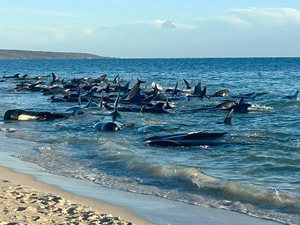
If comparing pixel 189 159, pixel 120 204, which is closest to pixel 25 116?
pixel 189 159

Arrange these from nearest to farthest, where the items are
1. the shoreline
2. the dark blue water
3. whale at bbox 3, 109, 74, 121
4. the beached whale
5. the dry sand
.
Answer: the dry sand → the shoreline → the dark blue water → the beached whale → whale at bbox 3, 109, 74, 121

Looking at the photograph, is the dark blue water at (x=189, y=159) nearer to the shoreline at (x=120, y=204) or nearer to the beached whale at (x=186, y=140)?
the beached whale at (x=186, y=140)

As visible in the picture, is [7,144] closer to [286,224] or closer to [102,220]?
[102,220]

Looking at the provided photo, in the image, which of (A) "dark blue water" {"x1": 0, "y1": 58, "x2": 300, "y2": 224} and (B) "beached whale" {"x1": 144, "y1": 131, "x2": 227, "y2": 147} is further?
(B) "beached whale" {"x1": 144, "y1": 131, "x2": 227, "y2": 147}

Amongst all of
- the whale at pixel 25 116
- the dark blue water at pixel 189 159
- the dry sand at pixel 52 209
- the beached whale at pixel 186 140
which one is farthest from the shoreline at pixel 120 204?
the whale at pixel 25 116

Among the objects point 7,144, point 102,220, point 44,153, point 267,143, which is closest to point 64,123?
point 7,144

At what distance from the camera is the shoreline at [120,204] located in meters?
7.22

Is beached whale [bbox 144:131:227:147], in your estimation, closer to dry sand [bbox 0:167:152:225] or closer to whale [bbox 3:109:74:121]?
dry sand [bbox 0:167:152:225]

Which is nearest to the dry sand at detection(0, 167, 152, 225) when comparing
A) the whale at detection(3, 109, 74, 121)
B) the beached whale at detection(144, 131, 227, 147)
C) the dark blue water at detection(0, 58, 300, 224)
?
the dark blue water at detection(0, 58, 300, 224)

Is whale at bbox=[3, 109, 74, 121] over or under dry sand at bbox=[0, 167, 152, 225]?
under

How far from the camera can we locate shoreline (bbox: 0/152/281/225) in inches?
284

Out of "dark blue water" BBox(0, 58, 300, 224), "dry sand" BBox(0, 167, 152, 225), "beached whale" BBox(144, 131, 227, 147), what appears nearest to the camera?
"dry sand" BBox(0, 167, 152, 225)

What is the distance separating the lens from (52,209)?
24.0 ft

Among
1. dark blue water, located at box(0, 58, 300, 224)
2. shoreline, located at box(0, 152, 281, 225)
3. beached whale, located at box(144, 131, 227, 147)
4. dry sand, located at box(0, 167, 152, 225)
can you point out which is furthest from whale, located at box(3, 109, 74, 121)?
dry sand, located at box(0, 167, 152, 225)
